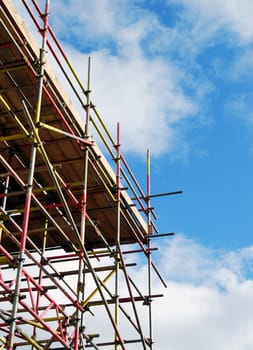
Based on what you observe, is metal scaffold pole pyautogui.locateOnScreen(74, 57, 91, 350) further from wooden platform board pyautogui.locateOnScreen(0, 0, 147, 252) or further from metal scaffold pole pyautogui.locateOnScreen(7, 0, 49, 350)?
metal scaffold pole pyautogui.locateOnScreen(7, 0, 49, 350)

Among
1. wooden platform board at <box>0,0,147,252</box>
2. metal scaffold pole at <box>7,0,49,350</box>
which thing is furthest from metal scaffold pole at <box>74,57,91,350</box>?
metal scaffold pole at <box>7,0,49,350</box>

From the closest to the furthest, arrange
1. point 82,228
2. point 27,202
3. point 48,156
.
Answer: point 27,202 < point 82,228 < point 48,156

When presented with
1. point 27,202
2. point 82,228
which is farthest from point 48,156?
point 27,202

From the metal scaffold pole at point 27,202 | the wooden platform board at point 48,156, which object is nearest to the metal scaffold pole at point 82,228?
the wooden platform board at point 48,156

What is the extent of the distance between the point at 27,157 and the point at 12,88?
2.03 metres

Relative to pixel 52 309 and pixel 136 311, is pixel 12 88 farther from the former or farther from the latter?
pixel 136 311

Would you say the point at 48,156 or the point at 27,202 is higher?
the point at 48,156

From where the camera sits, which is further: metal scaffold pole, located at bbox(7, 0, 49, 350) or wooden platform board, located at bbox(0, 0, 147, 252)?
wooden platform board, located at bbox(0, 0, 147, 252)

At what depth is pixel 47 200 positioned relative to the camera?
13.1 meters

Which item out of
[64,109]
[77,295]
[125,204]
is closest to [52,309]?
[77,295]

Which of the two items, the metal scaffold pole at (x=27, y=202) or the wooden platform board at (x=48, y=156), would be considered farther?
the wooden platform board at (x=48, y=156)

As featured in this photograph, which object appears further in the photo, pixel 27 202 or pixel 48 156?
pixel 48 156

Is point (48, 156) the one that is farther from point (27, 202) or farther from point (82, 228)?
point (27, 202)

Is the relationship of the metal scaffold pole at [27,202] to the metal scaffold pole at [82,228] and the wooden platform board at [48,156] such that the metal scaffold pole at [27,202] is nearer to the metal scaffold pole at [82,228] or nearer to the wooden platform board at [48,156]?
the wooden platform board at [48,156]
